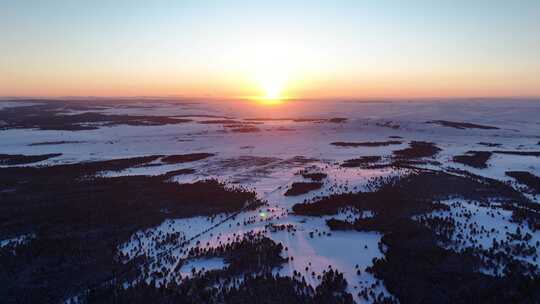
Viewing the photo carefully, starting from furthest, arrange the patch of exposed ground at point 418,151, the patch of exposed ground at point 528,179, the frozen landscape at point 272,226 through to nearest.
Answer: the patch of exposed ground at point 418,151
the patch of exposed ground at point 528,179
the frozen landscape at point 272,226

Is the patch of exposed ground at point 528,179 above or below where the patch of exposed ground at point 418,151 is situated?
below

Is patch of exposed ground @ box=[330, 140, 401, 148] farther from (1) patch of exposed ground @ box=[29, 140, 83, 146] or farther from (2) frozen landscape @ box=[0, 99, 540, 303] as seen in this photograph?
(1) patch of exposed ground @ box=[29, 140, 83, 146]

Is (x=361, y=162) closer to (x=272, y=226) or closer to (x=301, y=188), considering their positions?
(x=301, y=188)

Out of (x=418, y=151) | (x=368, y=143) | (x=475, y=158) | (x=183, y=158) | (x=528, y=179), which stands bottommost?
(x=528, y=179)

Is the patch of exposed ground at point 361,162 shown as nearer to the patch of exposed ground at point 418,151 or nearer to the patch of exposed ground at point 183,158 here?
the patch of exposed ground at point 418,151

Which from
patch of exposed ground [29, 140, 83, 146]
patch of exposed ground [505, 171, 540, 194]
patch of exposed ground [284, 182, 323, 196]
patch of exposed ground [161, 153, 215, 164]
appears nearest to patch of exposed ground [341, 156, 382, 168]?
patch of exposed ground [284, 182, 323, 196]

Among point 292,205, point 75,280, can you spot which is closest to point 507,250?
point 292,205

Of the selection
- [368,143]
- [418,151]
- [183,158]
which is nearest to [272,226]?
[183,158]

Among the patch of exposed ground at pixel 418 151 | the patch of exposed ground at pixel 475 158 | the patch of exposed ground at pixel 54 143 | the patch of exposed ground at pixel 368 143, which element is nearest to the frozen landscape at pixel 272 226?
the patch of exposed ground at pixel 475 158

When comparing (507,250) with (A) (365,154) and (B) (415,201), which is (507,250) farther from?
(A) (365,154)
